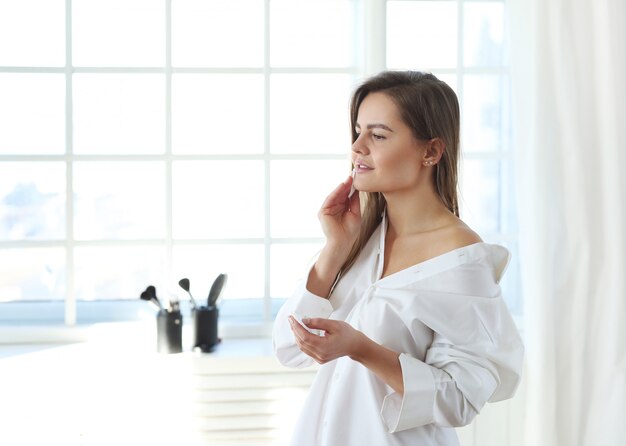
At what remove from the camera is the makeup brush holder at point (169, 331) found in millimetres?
2748

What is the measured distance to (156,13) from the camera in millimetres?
3039

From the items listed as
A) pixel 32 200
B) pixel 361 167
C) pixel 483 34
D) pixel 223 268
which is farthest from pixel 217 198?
pixel 361 167

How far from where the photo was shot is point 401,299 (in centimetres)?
165

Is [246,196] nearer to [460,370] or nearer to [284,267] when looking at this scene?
[284,267]

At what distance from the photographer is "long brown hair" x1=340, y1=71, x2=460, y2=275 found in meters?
1.69

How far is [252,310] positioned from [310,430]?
4.68 feet


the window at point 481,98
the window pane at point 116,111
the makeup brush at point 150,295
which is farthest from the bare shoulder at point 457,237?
the window pane at point 116,111

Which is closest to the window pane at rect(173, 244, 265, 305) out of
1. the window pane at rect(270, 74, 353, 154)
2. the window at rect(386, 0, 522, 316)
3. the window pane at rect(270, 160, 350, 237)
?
the window pane at rect(270, 160, 350, 237)

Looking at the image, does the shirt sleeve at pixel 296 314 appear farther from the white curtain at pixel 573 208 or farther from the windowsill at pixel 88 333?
the white curtain at pixel 573 208

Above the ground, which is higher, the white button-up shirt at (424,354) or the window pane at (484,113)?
the window pane at (484,113)

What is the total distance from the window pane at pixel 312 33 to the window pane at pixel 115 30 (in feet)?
1.53

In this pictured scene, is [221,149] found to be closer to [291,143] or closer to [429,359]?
[291,143]

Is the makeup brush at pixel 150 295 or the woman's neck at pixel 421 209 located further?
the makeup brush at pixel 150 295

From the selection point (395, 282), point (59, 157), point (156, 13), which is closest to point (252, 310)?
point (59, 157)
